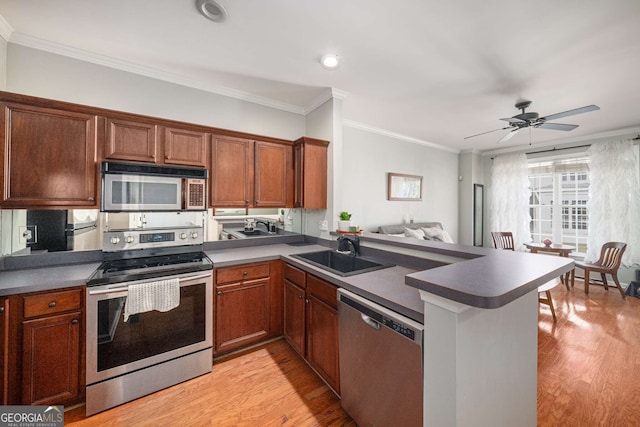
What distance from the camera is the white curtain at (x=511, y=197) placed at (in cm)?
539

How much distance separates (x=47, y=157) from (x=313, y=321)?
236 centimetres

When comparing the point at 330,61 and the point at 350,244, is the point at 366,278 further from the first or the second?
the point at 330,61

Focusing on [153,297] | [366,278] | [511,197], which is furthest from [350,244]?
[511,197]

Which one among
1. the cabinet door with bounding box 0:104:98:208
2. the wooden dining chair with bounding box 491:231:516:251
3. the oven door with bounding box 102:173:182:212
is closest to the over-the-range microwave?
the oven door with bounding box 102:173:182:212

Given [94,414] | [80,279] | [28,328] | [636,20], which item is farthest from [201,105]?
[636,20]

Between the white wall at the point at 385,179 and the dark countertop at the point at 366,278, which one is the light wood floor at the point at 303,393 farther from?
the white wall at the point at 385,179

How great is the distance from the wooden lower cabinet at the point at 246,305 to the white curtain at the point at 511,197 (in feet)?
→ 18.4

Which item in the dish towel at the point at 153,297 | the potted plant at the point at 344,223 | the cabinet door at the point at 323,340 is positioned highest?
the potted plant at the point at 344,223

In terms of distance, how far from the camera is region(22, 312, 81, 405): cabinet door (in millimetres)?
1525

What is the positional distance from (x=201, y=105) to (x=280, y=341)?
8.67 feet

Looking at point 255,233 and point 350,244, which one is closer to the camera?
point 350,244

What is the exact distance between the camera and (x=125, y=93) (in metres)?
2.32

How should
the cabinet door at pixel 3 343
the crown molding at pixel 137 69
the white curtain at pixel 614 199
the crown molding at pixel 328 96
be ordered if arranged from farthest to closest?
1. the white curtain at pixel 614 199
2. the crown molding at pixel 328 96
3. the crown molding at pixel 137 69
4. the cabinet door at pixel 3 343

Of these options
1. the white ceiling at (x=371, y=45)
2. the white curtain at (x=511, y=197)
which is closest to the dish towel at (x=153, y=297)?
the white ceiling at (x=371, y=45)
